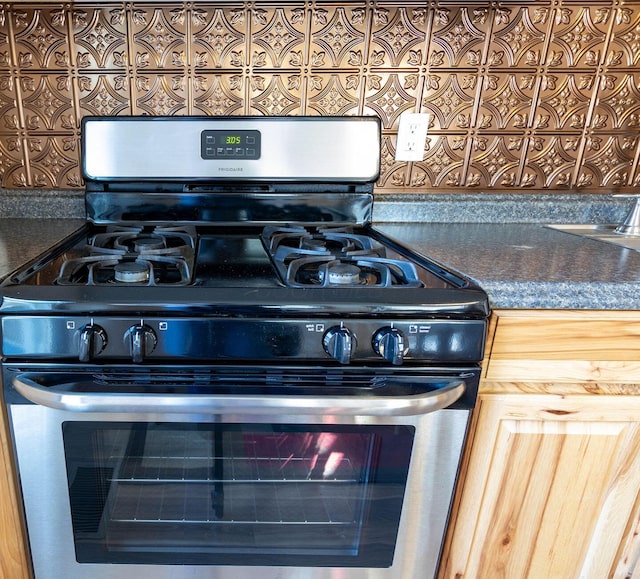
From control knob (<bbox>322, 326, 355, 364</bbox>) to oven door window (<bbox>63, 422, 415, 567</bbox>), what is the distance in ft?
0.45

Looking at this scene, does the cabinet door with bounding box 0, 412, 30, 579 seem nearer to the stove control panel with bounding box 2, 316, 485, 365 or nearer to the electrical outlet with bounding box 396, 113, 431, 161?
the stove control panel with bounding box 2, 316, 485, 365

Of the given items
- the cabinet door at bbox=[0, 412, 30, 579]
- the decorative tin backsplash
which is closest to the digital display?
the decorative tin backsplash

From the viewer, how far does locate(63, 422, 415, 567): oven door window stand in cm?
75

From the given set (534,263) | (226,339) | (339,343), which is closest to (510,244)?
(534,263)

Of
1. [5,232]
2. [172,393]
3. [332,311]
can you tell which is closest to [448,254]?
[332,311]

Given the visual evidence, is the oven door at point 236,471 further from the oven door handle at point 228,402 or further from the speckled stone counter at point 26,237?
the speckled stone counter at point 26,237

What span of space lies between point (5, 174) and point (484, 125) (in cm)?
131

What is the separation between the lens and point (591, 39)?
1.22 meters

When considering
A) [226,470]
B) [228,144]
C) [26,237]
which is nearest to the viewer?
[226,470]

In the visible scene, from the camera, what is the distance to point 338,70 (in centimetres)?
121

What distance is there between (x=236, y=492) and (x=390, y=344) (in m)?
0.38

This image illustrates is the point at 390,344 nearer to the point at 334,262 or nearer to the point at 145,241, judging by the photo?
the point at 334,262

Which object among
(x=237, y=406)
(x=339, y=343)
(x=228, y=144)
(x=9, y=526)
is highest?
(x=228, y=144)

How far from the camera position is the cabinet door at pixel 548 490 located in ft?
2.64
